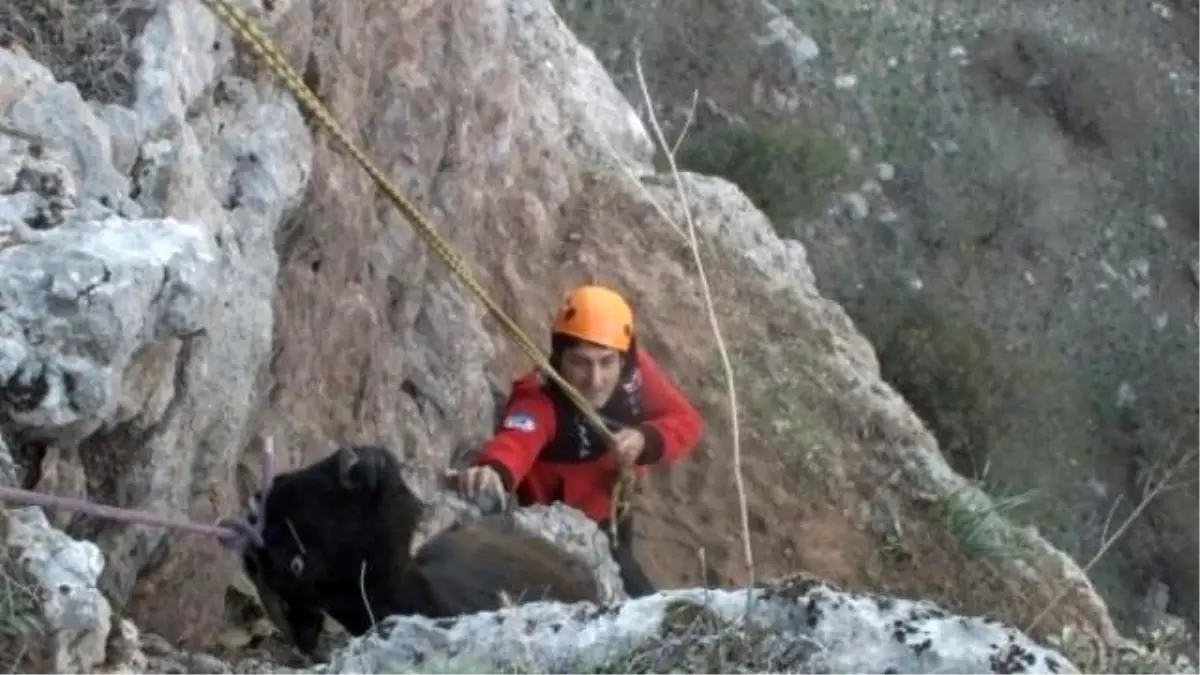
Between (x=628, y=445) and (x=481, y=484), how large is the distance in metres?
0.53

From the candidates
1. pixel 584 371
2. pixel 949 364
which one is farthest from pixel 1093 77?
pixel 584 371

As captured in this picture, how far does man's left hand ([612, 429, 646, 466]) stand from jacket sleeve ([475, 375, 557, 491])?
9.8 inches

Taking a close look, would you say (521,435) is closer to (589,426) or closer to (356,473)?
(589,426)

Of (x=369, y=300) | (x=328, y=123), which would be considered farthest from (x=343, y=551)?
(x=369, y=300)

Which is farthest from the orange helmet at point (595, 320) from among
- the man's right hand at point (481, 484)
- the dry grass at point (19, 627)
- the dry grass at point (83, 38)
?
the dry grass at point (19, 627)

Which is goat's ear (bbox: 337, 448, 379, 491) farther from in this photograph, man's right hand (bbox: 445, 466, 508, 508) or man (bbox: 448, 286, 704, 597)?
man (bbox: 448, 286, 704, 597)

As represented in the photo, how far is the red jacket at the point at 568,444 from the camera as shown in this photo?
215 inches

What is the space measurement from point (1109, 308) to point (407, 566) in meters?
13.3

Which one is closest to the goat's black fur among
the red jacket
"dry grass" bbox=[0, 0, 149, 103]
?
"dry grass" bbox=[0, 0, 149, 103]

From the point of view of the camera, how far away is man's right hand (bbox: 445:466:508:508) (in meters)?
5.23

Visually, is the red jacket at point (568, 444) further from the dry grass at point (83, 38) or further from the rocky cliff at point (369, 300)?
the dry grass at point (83, 38)

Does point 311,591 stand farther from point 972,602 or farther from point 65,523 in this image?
point 972,602

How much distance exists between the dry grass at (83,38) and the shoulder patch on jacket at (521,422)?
78.7 inches

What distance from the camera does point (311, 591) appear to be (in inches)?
145
